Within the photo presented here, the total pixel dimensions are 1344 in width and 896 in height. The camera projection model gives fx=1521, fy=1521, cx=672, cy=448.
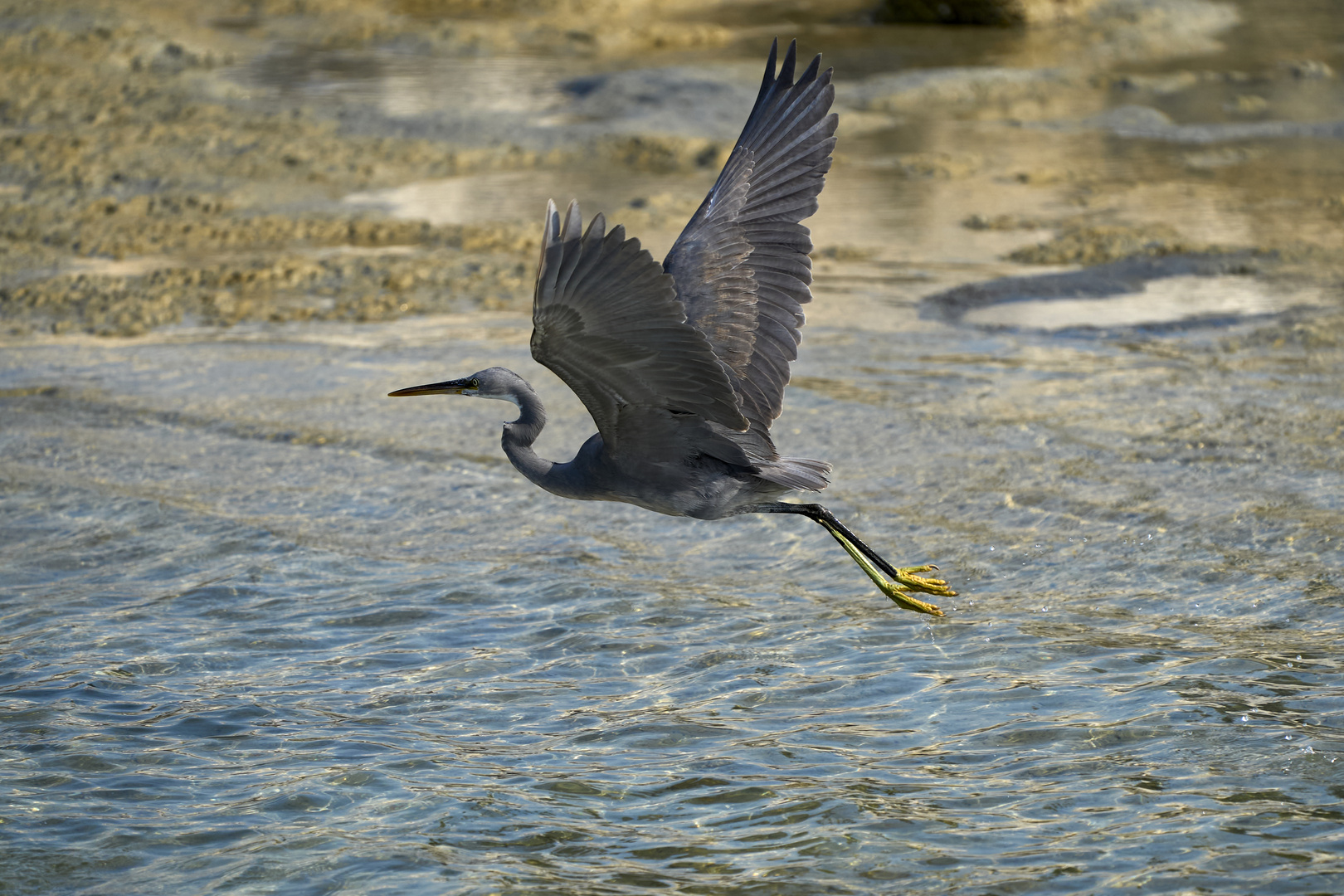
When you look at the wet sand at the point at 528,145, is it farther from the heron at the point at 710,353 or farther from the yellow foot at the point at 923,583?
the yellow foot at the point at 923,583

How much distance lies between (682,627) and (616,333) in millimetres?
1797

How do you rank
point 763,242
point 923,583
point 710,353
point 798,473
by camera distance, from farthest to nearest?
point 923,583 < point 763,242 < point 798,473 < point 710,353

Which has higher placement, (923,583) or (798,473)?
(798,473)

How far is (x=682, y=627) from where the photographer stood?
5.52m

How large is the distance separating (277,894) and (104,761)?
1.02m

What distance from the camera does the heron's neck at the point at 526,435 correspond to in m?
4.89

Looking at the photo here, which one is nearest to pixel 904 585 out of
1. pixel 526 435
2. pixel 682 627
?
pixel 682 627

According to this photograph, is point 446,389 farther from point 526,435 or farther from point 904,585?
point 904,585

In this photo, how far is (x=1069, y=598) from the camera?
219 inches

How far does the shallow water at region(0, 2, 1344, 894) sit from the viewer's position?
401cm

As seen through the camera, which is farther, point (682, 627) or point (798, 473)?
point (682, 627)

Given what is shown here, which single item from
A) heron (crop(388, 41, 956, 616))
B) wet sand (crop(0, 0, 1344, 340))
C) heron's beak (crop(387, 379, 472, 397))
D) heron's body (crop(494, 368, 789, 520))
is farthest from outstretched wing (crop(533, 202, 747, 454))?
wet sand (crop(0, 0, 1344, 340))

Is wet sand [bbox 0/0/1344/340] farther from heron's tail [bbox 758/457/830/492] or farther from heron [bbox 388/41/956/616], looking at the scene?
heron's tail [bbox 758/457/830/492]

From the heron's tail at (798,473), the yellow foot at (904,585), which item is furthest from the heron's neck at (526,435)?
the yellow foot at (904,585)
